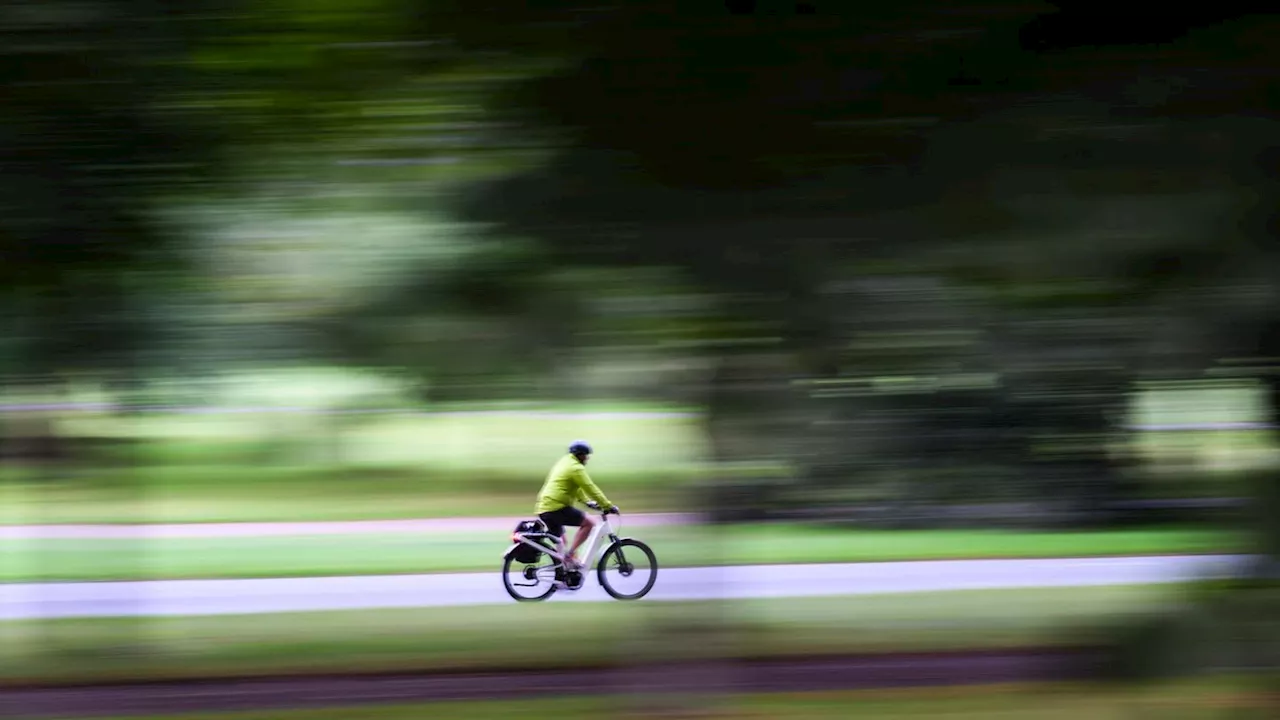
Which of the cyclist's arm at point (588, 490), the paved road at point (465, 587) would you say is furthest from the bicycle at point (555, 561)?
the cyclist's arm at point (588, 490)

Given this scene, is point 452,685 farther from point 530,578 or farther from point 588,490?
Result: point 588,490

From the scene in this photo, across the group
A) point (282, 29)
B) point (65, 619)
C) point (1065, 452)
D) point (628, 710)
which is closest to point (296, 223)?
point (282, 29)

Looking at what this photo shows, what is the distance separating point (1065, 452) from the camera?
3248mm

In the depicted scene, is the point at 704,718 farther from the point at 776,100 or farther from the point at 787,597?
the point at 787,597

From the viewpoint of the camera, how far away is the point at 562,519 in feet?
20.4

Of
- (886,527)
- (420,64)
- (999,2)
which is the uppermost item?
(999,2)

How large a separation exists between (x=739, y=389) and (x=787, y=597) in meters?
3.94

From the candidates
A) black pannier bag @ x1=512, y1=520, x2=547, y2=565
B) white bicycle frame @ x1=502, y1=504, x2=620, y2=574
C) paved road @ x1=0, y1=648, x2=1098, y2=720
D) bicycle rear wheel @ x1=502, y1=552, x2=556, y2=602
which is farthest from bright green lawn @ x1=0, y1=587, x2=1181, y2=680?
black pannier bag @ x1=512, y1=520, x2=547, y2=565

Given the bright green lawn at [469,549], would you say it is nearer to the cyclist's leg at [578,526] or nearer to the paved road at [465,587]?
the paved road at [465,587]

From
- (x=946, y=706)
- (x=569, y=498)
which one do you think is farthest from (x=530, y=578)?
(x=946, y=706)

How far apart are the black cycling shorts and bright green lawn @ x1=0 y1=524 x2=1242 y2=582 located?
30 cm

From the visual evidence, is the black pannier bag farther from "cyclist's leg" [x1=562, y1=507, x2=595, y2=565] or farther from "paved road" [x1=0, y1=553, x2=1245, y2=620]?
"paved road" [x1=0, y1=553, x2=1245, y2=620]

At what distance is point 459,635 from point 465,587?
0.73 meters

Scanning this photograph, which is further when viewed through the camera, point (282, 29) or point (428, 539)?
point (428, 539)
